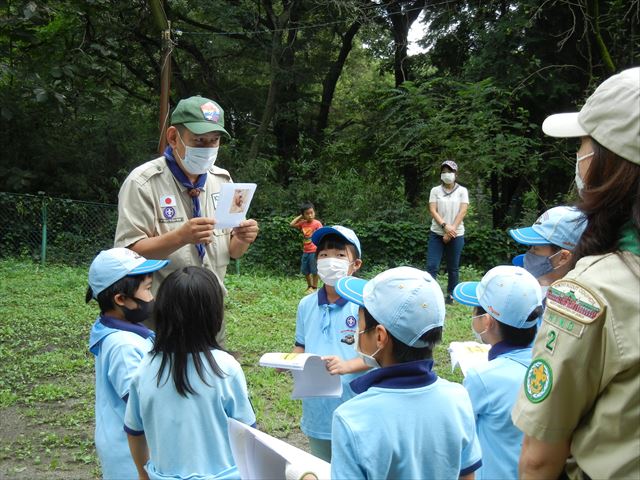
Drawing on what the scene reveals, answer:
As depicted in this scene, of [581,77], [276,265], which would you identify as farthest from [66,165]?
[581,77]

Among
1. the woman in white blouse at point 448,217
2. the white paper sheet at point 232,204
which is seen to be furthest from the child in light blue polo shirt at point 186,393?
the woman in white blouse at point 448,217

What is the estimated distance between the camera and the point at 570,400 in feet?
4.51

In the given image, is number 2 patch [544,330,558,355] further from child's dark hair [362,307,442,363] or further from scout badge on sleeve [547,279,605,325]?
child's dark hair [362,307,442,363]

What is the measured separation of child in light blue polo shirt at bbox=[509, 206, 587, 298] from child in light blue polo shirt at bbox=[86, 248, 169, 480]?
2172 millimetres

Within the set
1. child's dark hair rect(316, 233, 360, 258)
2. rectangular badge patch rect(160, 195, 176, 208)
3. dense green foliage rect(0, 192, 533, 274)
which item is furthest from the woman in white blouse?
rectangular badge patch rect(160, 195, 176, 208)

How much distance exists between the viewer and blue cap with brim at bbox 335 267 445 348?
7.01 feet

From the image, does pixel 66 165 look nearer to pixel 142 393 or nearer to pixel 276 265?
pixel 276 265

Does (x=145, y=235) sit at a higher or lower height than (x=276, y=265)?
higher

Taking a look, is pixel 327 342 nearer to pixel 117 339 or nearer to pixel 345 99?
pixel 117 339

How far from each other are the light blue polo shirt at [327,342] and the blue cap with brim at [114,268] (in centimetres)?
88

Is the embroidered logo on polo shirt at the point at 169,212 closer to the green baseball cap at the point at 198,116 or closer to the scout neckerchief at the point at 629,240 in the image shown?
the green baseball cap at the point at 198,116

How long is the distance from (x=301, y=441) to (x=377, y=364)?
8.57 feet

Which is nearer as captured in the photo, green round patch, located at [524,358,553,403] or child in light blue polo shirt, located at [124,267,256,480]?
green round patch, located at [524,358,553,403]

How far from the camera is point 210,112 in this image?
3441 millimetres
